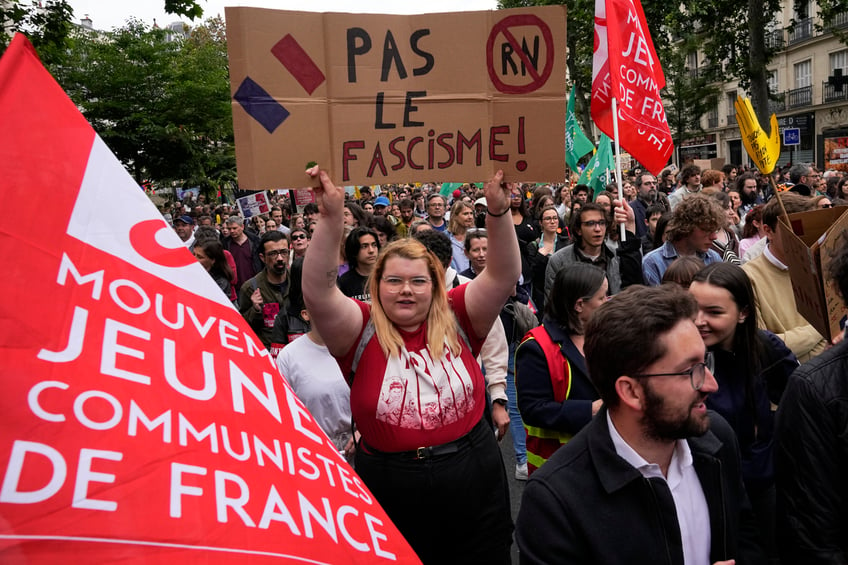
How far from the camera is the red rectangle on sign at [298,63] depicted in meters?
2.55

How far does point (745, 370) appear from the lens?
288cm

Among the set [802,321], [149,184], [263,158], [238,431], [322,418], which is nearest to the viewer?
[238,431]

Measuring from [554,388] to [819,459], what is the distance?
1.31 metres

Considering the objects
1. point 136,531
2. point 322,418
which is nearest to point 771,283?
point 322,418

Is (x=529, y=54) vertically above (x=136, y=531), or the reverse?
(x=529, y=54)

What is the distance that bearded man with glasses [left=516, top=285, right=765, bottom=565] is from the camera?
5.90ft

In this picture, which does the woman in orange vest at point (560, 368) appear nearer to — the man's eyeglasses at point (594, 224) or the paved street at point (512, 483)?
the paved street at point (512, 483)

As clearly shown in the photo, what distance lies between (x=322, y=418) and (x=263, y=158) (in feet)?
4.65

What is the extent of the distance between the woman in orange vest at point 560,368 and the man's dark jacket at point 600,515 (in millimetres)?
1246

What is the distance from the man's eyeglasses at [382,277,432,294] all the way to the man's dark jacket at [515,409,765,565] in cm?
103

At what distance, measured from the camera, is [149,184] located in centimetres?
2873

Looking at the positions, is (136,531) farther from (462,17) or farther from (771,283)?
(771,283)

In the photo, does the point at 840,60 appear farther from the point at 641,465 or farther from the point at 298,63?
the point at 641,465

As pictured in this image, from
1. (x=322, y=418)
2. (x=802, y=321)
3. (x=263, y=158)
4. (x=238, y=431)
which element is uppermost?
(x=263, y=158)
